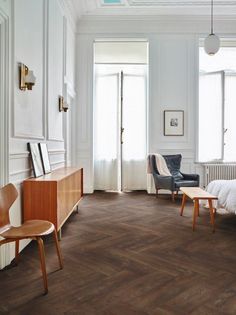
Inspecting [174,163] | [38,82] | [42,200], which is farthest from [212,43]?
[42,200]

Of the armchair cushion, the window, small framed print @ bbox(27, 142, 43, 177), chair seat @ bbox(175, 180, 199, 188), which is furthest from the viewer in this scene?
the window

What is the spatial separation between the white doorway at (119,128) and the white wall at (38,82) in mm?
1398

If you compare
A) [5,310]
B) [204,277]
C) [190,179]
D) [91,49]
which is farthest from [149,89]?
[5,310]

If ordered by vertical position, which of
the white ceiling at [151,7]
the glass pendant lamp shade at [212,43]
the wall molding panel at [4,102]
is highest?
the white ceiling at [151,7]

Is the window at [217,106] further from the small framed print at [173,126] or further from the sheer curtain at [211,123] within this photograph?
the small framed print at [173,126]

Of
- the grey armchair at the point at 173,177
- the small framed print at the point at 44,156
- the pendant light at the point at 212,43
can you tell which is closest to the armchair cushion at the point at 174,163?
the grey armchair at the point at 173,177

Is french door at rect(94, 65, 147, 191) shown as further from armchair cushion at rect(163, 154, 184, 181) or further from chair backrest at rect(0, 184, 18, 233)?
chair backrest at rect(0, 184, 18, 233)

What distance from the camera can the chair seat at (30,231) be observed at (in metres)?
2.02

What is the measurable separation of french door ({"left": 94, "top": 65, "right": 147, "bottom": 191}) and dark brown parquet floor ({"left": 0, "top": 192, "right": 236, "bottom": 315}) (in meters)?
2.78

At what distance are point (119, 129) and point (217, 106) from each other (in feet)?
7.74

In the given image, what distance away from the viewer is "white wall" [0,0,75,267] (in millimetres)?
2770

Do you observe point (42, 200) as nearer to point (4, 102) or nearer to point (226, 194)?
point (4, 102)

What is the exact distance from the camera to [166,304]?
1.90 m

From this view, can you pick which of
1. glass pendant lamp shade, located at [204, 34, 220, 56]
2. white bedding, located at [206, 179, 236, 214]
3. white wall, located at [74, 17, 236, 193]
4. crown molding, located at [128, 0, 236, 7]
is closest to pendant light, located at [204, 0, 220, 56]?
glass pendant lamp shade, located at [204, 34, 220, 56]
